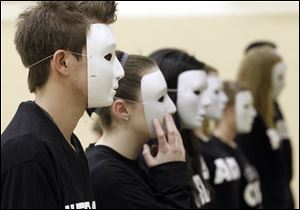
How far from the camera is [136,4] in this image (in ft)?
20.0

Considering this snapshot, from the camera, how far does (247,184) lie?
4367 millimetres

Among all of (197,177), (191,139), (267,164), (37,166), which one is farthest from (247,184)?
(37,166)

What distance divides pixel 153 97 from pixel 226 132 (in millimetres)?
2055

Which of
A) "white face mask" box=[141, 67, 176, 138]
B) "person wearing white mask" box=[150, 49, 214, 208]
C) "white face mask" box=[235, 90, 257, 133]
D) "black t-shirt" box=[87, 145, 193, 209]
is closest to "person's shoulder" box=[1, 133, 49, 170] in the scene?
"black t-shirt" box=[87, 145, 193, 209]

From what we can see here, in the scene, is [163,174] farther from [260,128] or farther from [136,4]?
[136,4]

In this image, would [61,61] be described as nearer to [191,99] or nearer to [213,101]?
[191,99]

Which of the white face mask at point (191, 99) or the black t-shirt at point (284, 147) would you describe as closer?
the white face mask at point (191, 99)

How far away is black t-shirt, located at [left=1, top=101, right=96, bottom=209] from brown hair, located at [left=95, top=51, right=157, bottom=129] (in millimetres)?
684

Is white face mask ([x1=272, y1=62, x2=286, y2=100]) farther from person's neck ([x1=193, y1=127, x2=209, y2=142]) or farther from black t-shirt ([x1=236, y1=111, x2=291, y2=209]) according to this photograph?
person's neck ([x1=193, y1=127, x2=209, y2=142])

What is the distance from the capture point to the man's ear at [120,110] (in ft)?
8.35

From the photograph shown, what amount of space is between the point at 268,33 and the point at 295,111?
736 millimetres

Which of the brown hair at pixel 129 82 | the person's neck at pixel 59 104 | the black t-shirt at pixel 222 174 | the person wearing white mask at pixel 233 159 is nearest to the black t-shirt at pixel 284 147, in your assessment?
the person wearing white mask at pixel 233 159

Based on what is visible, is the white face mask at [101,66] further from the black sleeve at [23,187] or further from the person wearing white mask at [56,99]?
the black sleeve at [23,187]

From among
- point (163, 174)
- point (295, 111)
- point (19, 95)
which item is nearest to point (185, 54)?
point (163, 174)
